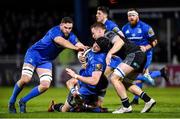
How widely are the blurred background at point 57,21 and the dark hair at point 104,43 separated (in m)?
8.87

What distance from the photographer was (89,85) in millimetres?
13281

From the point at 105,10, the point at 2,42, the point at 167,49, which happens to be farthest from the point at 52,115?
the point at 2,42

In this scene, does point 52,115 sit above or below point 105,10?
below

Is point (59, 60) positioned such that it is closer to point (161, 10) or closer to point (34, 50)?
point (161, 10)

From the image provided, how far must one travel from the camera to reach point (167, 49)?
26844 mm

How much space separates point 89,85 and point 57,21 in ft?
65.2

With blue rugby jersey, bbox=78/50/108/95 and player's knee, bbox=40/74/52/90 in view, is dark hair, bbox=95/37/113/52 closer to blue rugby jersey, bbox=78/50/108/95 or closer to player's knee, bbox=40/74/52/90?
blue rugby jersey, bbox=78/50/108/95

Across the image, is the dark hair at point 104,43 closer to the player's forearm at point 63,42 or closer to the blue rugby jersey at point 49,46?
the player's forearm at point 63,42

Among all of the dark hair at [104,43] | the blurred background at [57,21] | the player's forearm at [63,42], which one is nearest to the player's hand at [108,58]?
the dark hair at [104,43]

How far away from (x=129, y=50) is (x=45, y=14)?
20890mm

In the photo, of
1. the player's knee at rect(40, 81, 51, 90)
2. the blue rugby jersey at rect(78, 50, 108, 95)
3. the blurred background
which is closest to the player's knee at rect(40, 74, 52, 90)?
the player's knee at rect(40, 81, 51, 90)

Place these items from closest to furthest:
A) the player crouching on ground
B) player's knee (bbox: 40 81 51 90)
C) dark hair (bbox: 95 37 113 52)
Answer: the player crouching on ground, dark hair (bbox: 95 37 113 52), player's knee (bbox: 40 81 51 90)

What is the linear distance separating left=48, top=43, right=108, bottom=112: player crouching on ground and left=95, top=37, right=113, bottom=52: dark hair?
82 millimetres

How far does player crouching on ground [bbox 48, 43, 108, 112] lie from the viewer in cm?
1302
